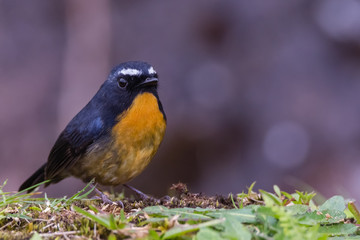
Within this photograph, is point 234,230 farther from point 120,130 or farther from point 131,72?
point 131,72

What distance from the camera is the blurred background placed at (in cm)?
894

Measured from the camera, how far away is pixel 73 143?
549 cm

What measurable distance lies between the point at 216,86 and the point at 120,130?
4.64m

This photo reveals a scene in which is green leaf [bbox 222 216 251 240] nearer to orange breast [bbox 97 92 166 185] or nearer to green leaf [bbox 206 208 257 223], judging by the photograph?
green leaf [bbox 206 208 257 223]

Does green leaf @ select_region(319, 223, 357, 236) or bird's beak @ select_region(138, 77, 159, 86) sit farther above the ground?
bird's beak @ select_region(138, 77, 159, 86)

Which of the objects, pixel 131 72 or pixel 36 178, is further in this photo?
pixel 36 178

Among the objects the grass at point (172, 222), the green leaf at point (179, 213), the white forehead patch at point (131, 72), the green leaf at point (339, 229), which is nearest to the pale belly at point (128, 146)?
the white forehead patch at point (131, 72)

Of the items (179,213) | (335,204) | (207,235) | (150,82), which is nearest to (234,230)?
(207,235)

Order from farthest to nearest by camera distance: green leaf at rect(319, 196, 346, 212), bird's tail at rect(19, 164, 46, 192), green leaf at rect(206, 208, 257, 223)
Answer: bird's tail at rect(19, 164, 46, 192) < green leaf at rect(319, 196, 346, 212) < green leaf at rect(206, 208, 257, 223)

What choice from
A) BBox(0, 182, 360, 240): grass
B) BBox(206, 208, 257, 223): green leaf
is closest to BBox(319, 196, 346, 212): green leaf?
BBox(0, 182, 360, 240): grass

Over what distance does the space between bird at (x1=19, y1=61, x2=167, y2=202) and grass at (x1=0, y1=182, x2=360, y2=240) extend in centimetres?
160

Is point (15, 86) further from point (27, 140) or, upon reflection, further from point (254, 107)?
point (254, 107)

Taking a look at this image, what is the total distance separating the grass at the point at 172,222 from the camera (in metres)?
2.48

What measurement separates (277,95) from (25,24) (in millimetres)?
5248
